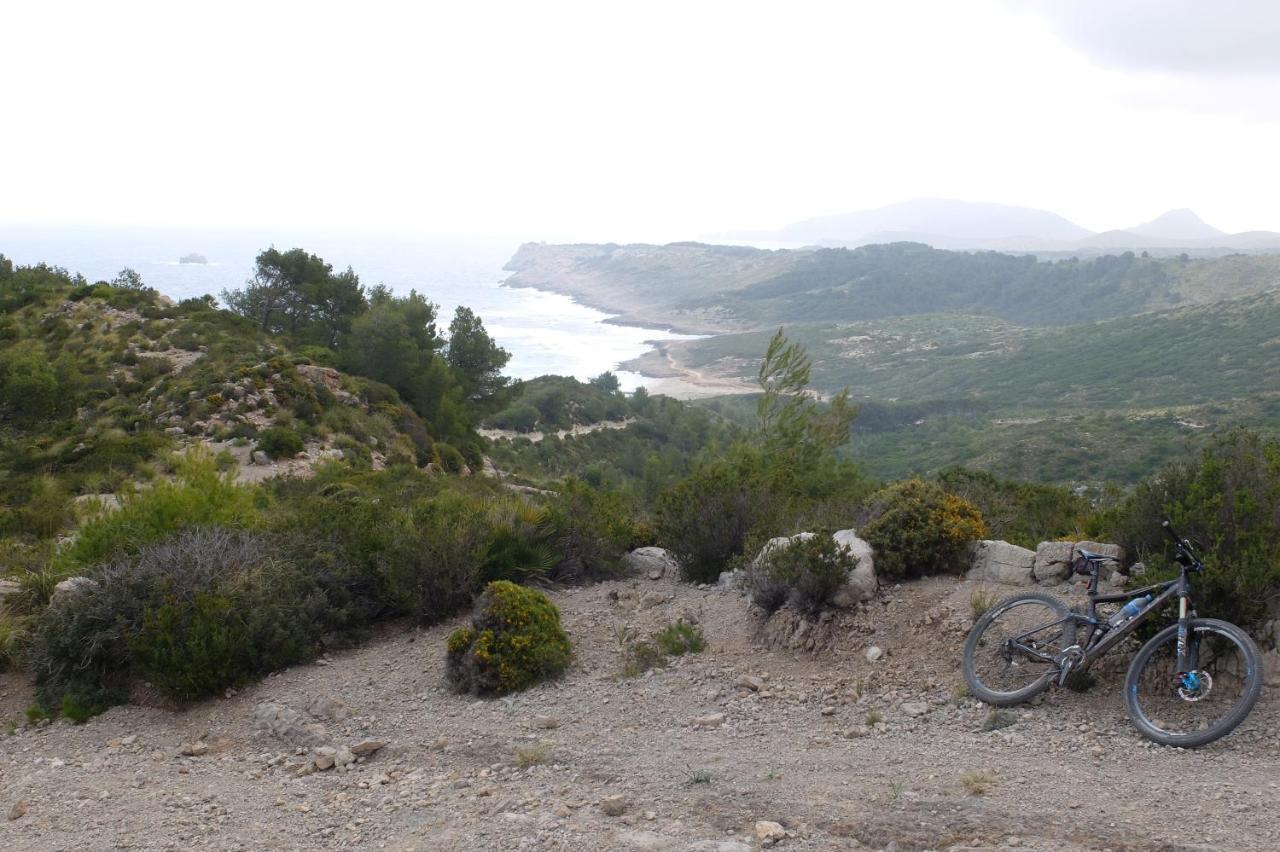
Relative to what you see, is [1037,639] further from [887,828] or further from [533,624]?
[533,624]

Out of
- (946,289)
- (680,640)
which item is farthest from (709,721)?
(946,289)

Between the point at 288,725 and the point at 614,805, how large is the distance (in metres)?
2.90

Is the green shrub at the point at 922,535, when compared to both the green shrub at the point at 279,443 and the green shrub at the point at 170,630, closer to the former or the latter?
the green shrub at the point at 170,630

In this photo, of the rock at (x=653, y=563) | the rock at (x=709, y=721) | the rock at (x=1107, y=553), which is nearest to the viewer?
the rock at (x=709, y=721)

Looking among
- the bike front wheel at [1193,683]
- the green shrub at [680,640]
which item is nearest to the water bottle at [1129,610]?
the bike front wheel at [1193,683]

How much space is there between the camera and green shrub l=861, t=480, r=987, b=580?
7.14 m

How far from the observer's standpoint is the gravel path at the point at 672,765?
13.0 ft

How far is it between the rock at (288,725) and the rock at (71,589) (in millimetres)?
2055

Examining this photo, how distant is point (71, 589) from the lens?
708 centimetres

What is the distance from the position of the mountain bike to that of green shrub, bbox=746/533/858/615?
1273 mm

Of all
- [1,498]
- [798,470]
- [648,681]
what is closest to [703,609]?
[648,681]

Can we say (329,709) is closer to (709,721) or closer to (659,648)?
(659,648)

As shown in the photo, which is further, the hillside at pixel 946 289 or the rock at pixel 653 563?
the hillside at pixel 946 289

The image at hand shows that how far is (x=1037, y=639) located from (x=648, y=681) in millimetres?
2846
